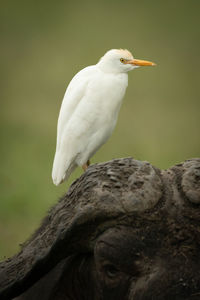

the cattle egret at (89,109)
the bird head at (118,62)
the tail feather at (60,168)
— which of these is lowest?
the tail feather at (60,168)

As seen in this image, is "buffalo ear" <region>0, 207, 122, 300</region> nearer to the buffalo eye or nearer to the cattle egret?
the buffalo eye

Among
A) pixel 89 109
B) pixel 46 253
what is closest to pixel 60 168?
pixel 89 109

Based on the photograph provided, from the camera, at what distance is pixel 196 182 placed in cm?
116

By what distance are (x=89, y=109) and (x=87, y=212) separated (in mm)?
1617

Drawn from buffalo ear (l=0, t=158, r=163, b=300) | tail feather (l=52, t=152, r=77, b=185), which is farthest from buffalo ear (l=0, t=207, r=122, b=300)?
tail feather (l=52, t=152, r=77, b=185)

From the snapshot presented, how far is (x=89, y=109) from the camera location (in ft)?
8.89

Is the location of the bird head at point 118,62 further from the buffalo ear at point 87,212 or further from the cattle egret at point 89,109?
the buffalo ear at point 87,212

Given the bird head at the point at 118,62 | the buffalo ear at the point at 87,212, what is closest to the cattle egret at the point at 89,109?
the bird head at the point at 118,62

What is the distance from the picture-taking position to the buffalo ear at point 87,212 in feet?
3.75

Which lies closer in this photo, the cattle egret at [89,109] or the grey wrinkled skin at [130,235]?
the grey wrinkled skin at [130,235]

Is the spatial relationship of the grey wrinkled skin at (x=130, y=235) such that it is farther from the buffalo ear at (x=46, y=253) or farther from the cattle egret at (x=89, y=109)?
the cattle egret at (x=89, y=109)

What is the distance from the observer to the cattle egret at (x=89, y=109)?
2621 mm

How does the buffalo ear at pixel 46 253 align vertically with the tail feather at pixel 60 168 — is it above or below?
above

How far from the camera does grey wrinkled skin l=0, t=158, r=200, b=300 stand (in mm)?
1125
